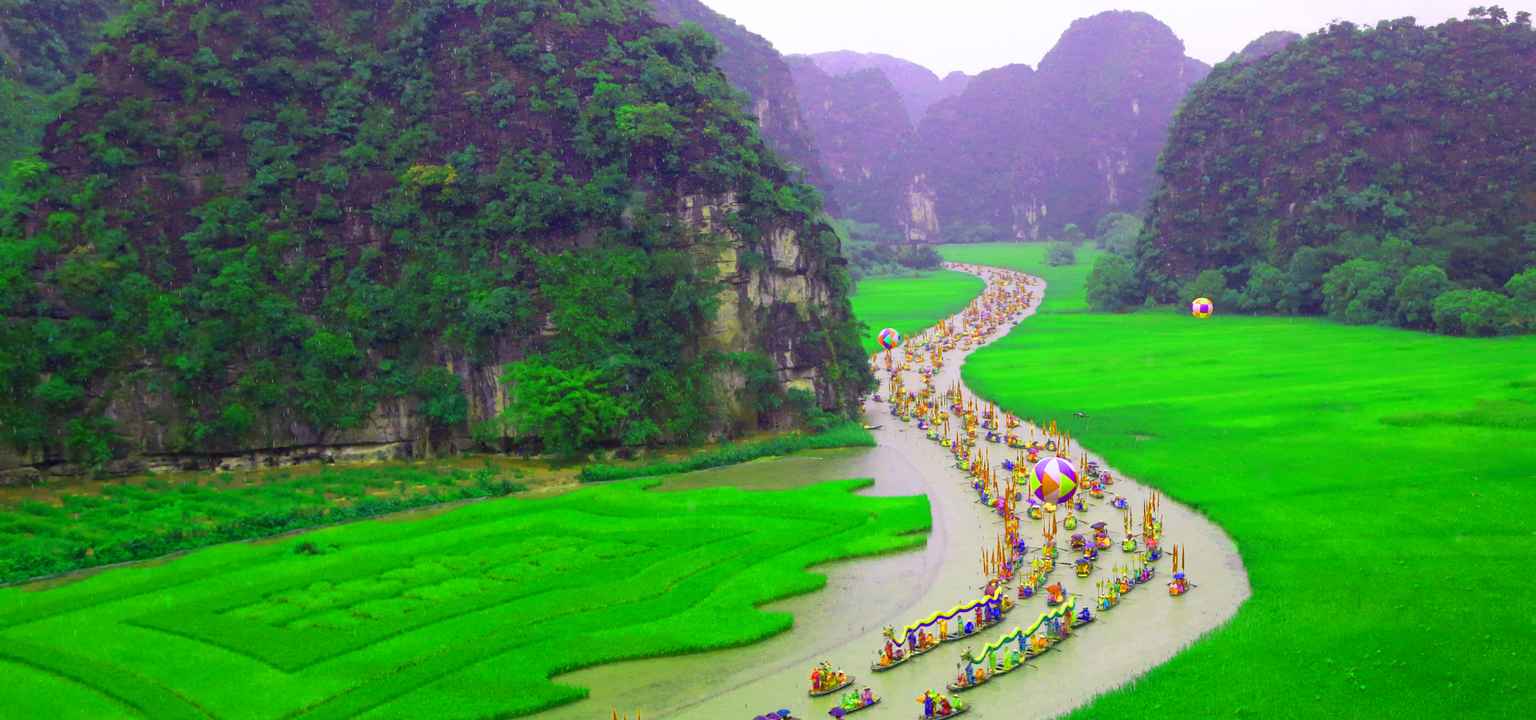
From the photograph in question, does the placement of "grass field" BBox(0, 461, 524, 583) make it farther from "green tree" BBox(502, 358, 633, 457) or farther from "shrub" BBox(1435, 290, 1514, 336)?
"shrub" BBox(1435, 290, 1514, 336)

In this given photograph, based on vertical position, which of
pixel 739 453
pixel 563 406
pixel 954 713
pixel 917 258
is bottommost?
pixel 954 713

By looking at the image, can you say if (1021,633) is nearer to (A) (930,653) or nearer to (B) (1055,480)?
(A) (930,653)

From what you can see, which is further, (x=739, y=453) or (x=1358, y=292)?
(x=1358, y=292)

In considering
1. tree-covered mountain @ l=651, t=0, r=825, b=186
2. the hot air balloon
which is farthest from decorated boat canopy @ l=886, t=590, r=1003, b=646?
tree-covered mountain @ l=651, t=0, r=825, b=186

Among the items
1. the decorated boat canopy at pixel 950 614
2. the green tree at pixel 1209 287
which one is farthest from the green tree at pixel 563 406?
the green tree at pixel 1209 287

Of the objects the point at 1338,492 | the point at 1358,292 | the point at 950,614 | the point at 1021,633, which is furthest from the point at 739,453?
the point at 1358,292
